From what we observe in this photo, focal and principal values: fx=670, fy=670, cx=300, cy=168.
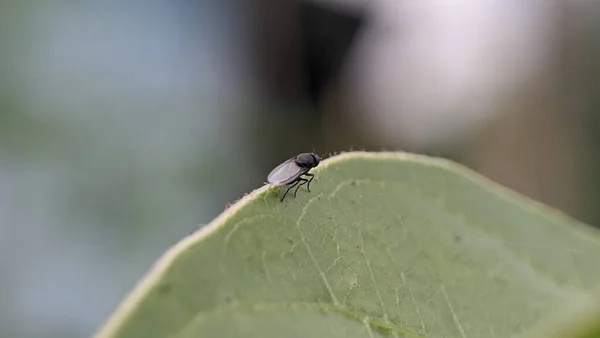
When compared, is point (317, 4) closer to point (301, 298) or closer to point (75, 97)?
point (75, 97)

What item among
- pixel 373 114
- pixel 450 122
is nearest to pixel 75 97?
pixel 373 114

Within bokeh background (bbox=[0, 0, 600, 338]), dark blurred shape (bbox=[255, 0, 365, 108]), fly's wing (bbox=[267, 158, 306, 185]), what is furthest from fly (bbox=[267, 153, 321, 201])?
dark blurred shape (bbox=[255, 0, 365, 108])

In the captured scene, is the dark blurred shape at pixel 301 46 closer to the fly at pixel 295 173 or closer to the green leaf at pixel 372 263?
the fly at pixel 295 173

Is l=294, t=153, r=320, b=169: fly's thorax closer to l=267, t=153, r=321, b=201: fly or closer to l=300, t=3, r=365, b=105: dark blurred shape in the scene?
l=267, t=153, r=321, b=201: fly

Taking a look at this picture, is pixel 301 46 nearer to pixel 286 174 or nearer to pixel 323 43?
pixel 323 43

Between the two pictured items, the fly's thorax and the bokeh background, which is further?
the bokeh background

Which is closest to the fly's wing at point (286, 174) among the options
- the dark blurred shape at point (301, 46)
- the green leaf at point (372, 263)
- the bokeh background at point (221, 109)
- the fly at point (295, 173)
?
the fly at point (295, 173)
